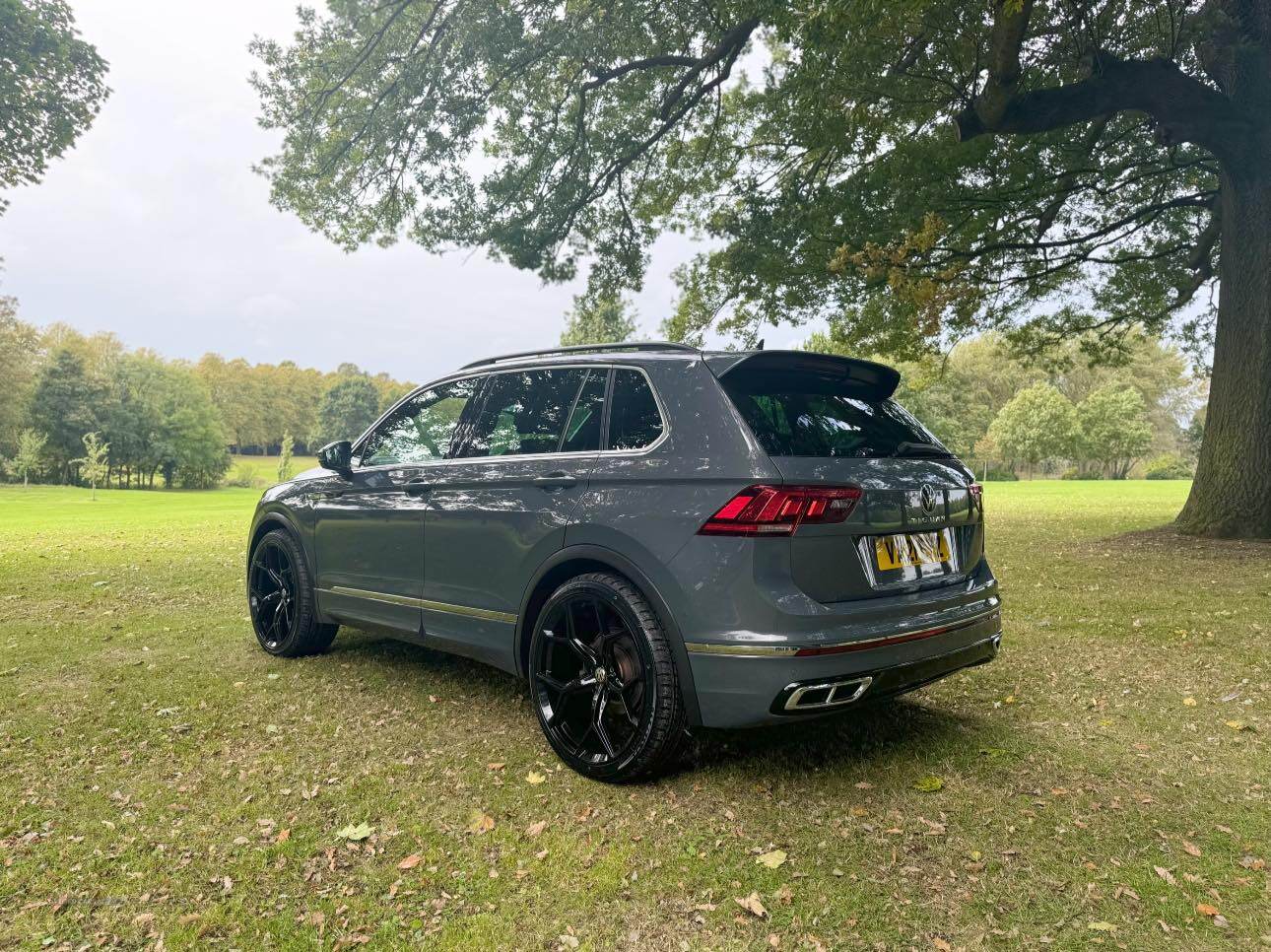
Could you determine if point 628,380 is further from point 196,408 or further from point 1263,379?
point 196,408

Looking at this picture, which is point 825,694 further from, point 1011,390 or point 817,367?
point 1011,390

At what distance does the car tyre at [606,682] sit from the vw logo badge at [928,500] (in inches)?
47.5

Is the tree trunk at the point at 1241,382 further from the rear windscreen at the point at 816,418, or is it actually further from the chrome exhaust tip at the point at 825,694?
the chrome exhaust tip at the point at 825,694

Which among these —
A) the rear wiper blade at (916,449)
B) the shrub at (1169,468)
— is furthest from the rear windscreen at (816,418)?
the shrub at (1169,468)

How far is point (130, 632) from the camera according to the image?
605 cm

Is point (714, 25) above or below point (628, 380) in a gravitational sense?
above

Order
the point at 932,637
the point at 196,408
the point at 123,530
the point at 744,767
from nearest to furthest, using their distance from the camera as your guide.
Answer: the point at 932,637
the point at 744,767
the point at 123,530
the point at 196,408

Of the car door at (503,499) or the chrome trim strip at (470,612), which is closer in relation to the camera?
the car door at (503,499)

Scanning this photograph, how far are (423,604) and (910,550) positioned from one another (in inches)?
97.3

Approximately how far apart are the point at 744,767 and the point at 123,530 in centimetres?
1751

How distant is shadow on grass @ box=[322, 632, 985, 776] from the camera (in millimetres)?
3441

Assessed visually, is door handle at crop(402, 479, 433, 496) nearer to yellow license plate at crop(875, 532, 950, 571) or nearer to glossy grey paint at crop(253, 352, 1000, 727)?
glossy grey paint at crop(253, 352, 1000, 727)

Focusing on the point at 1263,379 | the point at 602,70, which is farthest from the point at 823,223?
the point at 1263,379

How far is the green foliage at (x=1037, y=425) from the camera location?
5600cm
